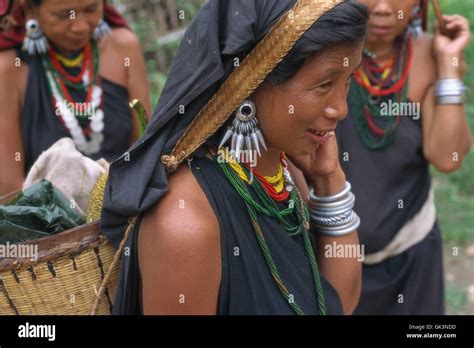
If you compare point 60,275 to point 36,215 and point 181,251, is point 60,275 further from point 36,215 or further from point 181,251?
point 181,251

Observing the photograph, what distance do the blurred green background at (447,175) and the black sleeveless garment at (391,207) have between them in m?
0.98

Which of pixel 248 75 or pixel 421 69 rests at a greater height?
pixel 421 69

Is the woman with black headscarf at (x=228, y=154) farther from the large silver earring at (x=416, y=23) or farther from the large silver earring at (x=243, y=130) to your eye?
the large silver earring at (x=416, y=23)

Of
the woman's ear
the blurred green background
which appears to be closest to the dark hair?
the woman's ear

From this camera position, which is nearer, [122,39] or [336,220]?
[336,220]

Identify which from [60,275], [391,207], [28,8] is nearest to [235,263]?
[60,275]

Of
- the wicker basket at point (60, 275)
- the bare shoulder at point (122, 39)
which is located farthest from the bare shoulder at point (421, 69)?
the wicker basket at point (60, 275)

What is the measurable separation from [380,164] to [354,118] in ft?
0.79

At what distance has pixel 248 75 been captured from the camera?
6.46ft

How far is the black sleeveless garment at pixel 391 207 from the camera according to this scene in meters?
3.45

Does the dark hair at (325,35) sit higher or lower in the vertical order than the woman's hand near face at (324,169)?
higher

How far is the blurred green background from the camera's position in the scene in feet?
17.6

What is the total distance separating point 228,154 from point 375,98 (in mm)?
1549

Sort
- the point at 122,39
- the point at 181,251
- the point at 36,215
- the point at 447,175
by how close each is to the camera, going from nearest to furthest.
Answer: the point at 181,251
the point at 36,215
the point at 122,39
the point at 447,175
